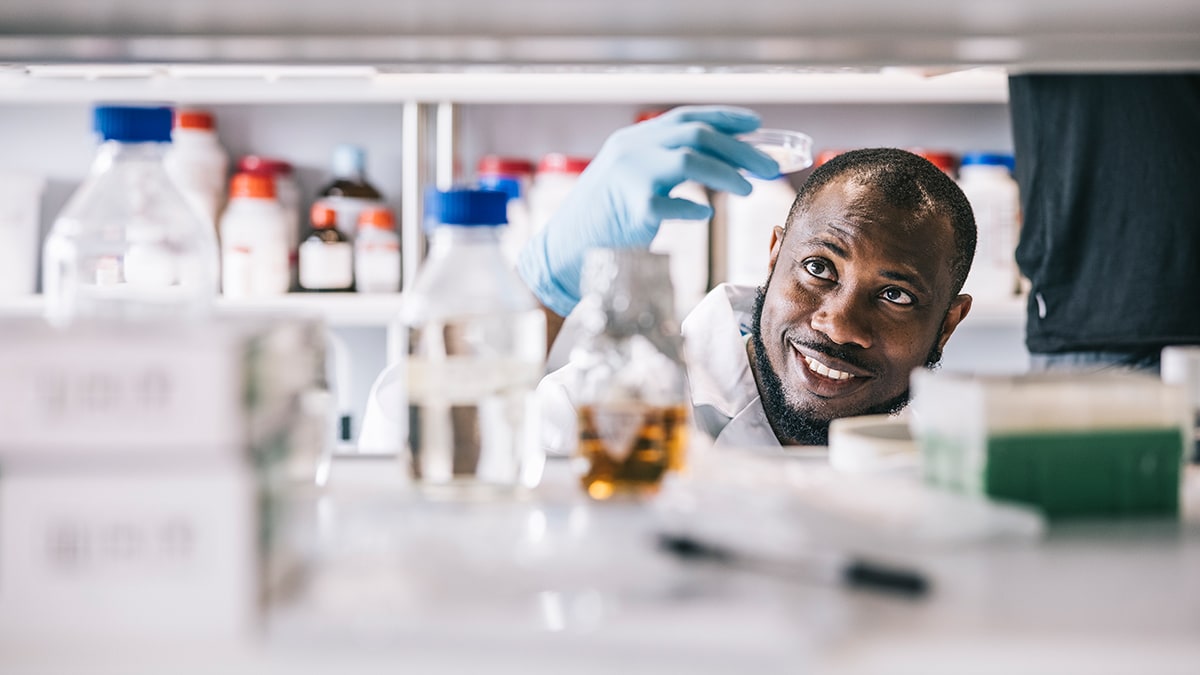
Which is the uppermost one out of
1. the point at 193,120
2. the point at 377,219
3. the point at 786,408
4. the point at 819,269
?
the point at 193,120

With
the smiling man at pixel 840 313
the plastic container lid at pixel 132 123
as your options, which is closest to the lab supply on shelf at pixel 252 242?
the smiling man at pixel 840 313

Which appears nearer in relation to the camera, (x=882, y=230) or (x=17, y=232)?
(x=882, y=230)

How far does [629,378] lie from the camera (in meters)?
0.71

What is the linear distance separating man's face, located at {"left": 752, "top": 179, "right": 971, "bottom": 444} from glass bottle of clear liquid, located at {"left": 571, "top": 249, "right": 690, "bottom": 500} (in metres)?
1.11

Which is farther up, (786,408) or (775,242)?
(775,242)

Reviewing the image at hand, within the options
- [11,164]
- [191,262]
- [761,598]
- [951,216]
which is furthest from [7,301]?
[761,598]

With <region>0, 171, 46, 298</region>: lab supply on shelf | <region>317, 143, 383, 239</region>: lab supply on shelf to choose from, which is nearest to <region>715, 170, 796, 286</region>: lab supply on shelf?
<region>317, 143, 383, 239</region>: lab supply on shelf

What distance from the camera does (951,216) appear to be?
6.25 feet

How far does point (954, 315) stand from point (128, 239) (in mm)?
1414

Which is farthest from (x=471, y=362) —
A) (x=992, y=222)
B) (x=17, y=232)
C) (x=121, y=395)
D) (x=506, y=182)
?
(x=17, y=232)

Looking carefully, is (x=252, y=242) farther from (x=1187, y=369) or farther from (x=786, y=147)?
(x=1187, y=369)

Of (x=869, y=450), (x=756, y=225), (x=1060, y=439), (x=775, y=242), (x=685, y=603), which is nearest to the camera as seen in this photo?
(x=685, y=603)

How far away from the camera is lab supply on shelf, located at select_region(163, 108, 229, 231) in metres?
2.38

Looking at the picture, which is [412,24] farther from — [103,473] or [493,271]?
[103,473]
